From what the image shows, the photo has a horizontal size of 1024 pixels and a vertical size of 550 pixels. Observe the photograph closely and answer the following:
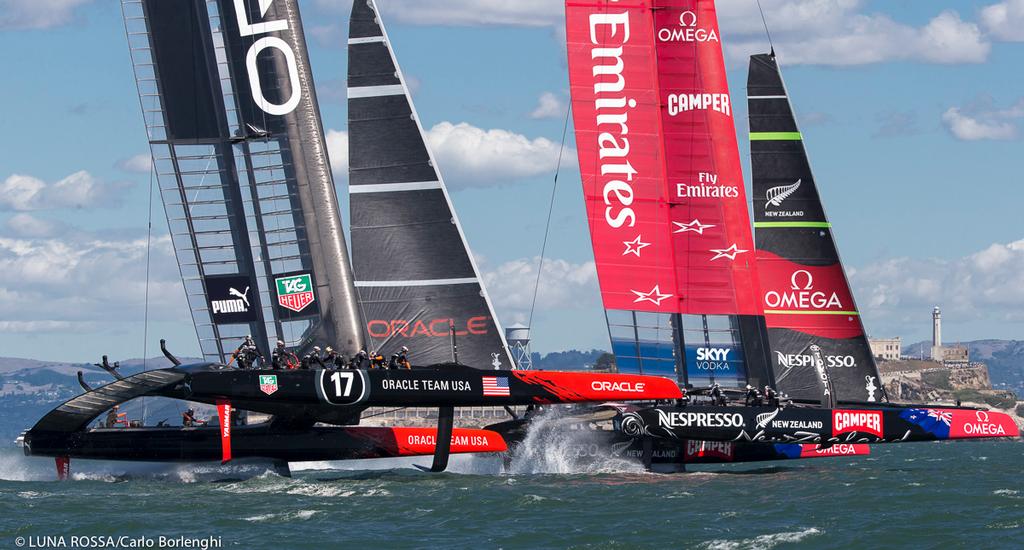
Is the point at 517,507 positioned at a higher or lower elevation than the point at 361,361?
lower

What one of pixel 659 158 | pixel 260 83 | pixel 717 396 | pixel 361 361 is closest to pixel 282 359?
pixel 361 361

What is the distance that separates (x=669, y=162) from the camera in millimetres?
30047

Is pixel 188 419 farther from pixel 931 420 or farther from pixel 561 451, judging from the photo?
pixel 931 420

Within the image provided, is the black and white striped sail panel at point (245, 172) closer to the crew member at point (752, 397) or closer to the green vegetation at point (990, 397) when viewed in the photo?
the crew member at point (752, 397)

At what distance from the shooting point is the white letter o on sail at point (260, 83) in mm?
28516

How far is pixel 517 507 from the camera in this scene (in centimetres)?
2362

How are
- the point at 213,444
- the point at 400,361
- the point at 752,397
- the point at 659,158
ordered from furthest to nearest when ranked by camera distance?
the point at 659,158 → the point at 752,397 → the point at 213,444 → the point at 400,361

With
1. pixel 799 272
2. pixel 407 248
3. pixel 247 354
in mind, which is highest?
pixel 407 248

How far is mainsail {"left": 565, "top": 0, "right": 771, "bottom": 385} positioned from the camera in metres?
29.8

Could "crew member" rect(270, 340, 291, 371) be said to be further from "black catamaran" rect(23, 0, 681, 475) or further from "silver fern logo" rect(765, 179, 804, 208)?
"silver fern logo" rect(765, 179, 804, 208)

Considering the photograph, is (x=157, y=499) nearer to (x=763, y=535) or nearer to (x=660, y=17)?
(x=763, y=535)

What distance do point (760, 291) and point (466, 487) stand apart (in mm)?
7095

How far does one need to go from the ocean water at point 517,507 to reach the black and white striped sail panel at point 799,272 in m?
2.06

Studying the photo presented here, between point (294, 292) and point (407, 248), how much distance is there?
208cm
